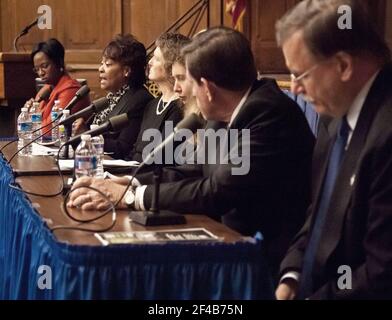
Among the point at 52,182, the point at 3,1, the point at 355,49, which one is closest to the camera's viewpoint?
the point at 355,49

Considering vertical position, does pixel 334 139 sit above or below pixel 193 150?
above

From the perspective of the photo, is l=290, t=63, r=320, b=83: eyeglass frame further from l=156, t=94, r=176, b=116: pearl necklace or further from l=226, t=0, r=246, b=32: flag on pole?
l=226, t=0, r=246, b=32: flag on pole

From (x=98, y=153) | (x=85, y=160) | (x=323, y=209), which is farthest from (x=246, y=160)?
(x=98, y=153)

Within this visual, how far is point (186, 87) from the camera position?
140 inches

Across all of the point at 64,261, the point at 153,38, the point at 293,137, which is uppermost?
the point at 293,137

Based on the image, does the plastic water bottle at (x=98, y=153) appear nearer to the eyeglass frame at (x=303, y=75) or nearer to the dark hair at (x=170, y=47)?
the dark hair at (x=170, y=47)

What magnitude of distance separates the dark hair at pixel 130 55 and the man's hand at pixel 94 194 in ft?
7.34

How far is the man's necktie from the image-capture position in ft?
7.26

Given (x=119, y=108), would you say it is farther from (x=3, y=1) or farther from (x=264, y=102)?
(x=3, y=1)

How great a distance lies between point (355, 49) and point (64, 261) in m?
0.94

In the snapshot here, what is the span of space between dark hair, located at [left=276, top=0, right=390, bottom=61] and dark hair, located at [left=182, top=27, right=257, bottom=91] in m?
0.55

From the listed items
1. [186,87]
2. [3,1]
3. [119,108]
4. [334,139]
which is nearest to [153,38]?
[3,1]

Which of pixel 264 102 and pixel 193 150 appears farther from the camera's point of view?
pixel 193 150

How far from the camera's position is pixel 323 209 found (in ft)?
7.38
